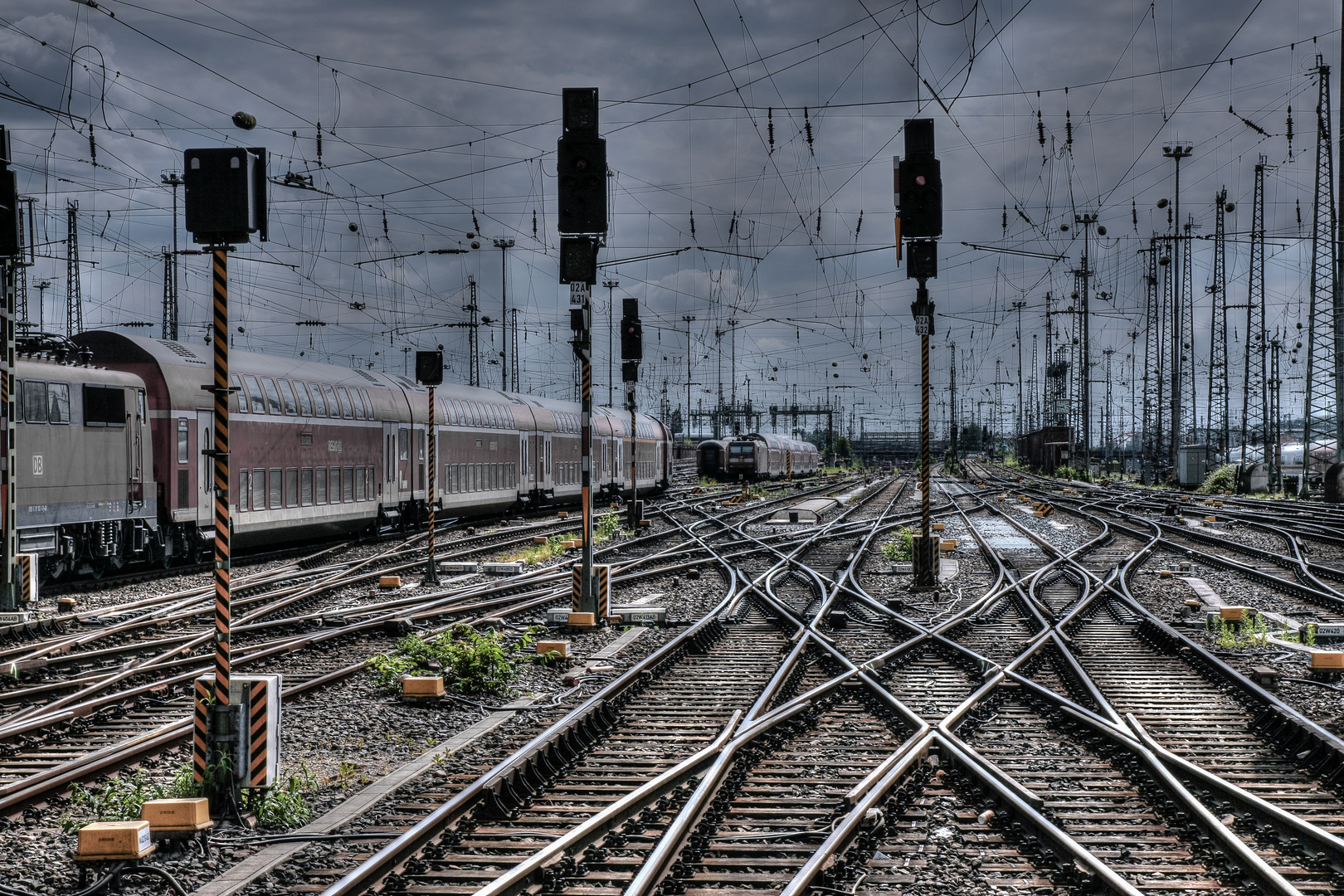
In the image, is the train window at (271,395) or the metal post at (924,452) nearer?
the metal post at (924,452)

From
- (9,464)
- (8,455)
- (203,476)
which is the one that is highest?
(8,455)

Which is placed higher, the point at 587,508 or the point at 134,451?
the point at 134,451

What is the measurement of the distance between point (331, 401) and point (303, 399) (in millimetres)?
1316

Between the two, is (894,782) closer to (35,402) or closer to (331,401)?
(35,402)

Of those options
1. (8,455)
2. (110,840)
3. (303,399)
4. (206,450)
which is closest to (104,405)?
(8,455)

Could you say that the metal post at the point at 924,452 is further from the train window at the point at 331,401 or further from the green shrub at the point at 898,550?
the train window at the point at 331,401

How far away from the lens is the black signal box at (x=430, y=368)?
58.1 feet

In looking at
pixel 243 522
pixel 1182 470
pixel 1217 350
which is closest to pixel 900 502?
pixel 1182 470

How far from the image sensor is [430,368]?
17.9m

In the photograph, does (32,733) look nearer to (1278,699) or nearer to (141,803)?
(141,803)

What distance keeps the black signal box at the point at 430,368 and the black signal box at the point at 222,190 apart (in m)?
10.4

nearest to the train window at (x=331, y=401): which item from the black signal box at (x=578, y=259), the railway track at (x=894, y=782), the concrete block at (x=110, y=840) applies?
the black signal box at (x=578, y=259)

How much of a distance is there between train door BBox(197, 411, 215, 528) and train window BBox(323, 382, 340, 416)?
4.47 m

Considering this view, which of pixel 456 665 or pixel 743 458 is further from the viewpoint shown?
pixel 743 458
